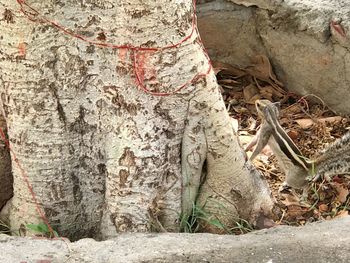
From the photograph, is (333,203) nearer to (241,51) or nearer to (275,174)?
(275,174)

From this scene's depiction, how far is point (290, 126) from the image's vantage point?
5094 mm

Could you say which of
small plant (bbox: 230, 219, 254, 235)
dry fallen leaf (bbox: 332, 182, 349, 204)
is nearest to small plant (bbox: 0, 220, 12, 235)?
small plant (bbox: 230, 219, 254, 235)

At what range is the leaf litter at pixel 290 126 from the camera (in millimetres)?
4227

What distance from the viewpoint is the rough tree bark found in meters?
3.27

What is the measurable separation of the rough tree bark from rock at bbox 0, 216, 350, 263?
0.37 meters

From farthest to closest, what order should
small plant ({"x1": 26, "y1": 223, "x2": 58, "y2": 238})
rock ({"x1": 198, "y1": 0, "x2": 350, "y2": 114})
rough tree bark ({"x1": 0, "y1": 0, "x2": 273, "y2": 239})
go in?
1. rock ({"x1": 198, "y1": 0, "x2": 350, "y2": 114})
2. small plant ({"x1": 26, "y1": 223, "x2": 58, "y2": 238})
3. rough tree bark ({"x1": 0, "y1": 0, "x2": 273, "y2": 239})

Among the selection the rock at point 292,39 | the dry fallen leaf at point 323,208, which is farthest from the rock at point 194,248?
the rock at point 292,39

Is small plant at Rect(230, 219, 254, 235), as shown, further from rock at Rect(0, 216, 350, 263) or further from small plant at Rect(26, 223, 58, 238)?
small plant at Rect(26, 223, 58, 238)

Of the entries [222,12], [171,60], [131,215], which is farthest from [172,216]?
[222,12]

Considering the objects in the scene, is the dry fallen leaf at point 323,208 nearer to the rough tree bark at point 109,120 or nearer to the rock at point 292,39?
the rough tree bark at point 109,120

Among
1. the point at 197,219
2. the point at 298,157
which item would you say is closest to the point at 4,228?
the point at 197,219

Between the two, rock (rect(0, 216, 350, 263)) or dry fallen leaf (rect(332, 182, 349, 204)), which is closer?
rock (rect(0, 216, 350, 263))

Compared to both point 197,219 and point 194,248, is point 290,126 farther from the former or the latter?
point 194,248

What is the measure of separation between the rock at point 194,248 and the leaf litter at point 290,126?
884mm
